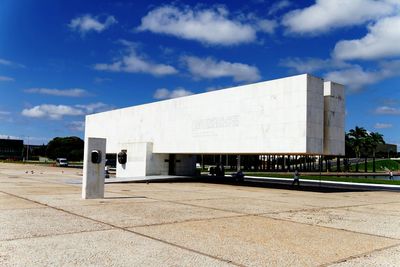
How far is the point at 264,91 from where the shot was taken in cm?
2811

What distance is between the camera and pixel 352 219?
13.9m

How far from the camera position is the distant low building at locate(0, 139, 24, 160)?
167125mm

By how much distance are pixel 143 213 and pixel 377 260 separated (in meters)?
7.87

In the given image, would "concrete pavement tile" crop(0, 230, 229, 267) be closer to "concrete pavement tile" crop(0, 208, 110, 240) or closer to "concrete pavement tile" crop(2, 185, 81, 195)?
"concrete pavement tile" crop(0, 208, 110, 240)

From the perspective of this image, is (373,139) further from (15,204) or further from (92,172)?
(15,204)

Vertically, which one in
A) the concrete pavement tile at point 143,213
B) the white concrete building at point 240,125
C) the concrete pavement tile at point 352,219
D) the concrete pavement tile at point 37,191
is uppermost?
the white concrete building at point 240,125

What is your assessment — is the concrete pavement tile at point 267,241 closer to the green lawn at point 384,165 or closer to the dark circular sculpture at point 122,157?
the dark circular sculpture at point 122,157

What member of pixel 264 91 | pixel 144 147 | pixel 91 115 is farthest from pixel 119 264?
pixel 91 115

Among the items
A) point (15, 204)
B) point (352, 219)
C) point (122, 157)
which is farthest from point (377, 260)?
point (122, 157)

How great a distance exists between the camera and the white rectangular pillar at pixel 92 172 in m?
18.2

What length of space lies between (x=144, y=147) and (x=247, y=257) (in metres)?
32.4

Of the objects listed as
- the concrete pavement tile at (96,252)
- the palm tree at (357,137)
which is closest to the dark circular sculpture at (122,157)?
the concrete pavement tile at (96,252)

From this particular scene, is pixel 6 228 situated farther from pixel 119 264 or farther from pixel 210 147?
pixel 210 147

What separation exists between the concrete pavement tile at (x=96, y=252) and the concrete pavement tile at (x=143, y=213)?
7.40ft
